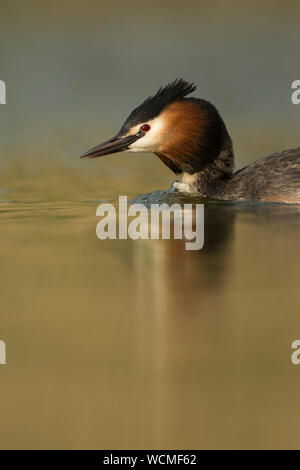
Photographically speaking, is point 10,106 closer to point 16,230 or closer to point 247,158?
point 247,158

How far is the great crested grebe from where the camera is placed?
7.93m

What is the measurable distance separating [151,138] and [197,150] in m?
0.59

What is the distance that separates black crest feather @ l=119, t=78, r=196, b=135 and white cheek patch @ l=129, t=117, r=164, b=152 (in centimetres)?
8

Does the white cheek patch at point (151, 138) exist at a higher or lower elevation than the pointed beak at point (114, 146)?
higher

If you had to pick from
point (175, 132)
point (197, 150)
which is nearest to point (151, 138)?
point (175, 132)

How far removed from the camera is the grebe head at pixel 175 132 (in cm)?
794

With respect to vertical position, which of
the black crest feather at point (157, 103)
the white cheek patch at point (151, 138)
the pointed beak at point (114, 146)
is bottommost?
the pointed beak at point (114, 146)

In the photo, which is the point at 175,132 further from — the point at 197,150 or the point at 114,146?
the point at 114,146

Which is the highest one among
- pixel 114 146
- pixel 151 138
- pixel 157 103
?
pixel 157 103

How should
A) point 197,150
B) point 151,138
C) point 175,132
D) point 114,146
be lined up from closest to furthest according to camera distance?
point 114,146, point 151,138, point 175,132, point 197,150

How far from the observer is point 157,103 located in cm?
798

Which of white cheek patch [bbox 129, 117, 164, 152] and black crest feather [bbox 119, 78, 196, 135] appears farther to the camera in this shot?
white cheek patch [bbox 129, 117, 164, 152]
